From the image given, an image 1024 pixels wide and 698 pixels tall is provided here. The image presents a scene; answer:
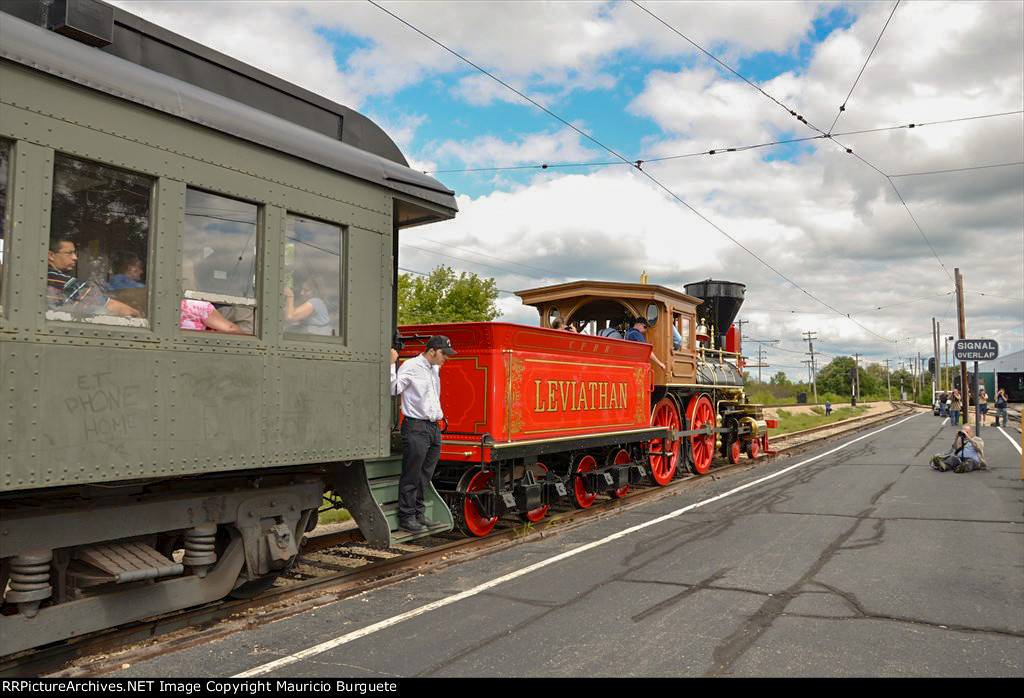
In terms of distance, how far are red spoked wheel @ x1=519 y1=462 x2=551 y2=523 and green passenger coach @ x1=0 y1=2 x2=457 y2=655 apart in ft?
10.9

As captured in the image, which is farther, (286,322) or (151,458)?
(286,322)

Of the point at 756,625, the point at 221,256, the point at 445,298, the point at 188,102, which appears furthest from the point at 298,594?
the point at 445,298

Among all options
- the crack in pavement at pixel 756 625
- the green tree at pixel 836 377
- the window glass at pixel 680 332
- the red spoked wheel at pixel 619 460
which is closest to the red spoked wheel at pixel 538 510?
the red spoked wheel at pixel 619 460

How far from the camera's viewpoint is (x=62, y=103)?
3.75 metres

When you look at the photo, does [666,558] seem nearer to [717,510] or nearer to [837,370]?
[717,510]

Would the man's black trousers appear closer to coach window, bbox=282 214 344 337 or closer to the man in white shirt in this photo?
the man in white shirt

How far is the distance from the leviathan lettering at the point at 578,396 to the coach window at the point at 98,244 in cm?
466

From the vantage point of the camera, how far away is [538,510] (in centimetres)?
875

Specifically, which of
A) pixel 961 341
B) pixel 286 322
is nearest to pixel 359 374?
pixel 286 322

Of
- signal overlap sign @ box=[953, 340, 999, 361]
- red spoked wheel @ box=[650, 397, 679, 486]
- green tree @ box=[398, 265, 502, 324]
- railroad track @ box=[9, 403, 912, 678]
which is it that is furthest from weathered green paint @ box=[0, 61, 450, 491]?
green tree @ box=[398, 265, 502, 324]

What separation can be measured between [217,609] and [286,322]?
6.51 feet

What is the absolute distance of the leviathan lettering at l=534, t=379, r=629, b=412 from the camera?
323 inches

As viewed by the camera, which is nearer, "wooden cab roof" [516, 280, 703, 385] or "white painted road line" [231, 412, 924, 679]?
"white painted road line" [231, 412, 924, 679]

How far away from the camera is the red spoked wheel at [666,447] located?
12125mm
